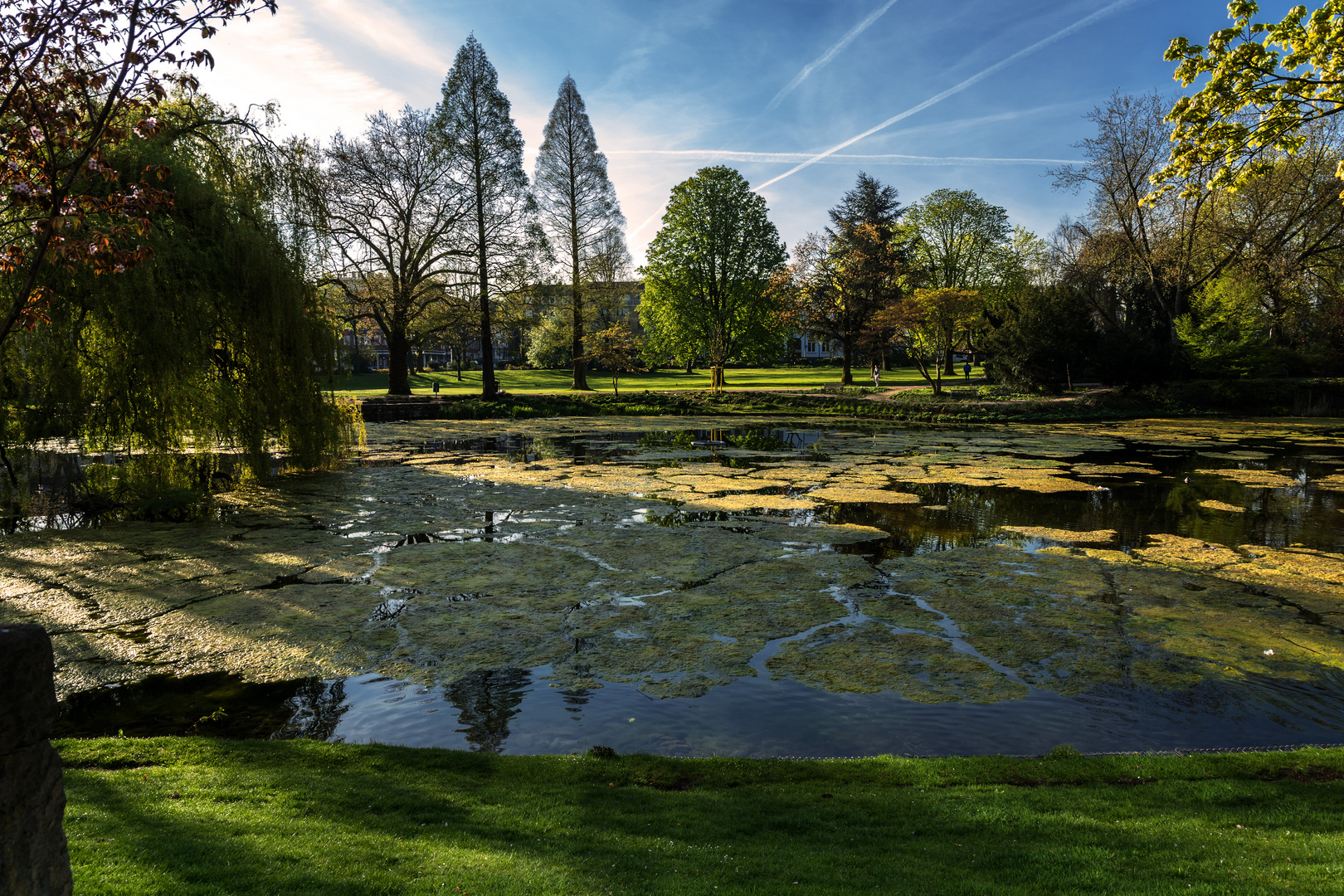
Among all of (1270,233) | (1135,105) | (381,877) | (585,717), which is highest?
(1135,105)

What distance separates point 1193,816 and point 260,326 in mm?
14422

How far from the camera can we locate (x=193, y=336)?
38.2ft

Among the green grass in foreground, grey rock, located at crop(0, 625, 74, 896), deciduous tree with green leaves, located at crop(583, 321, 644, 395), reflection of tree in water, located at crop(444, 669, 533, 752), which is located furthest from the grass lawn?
grey rock, located at crop(0, 625, 74, 896)

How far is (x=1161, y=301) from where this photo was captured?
3241cm

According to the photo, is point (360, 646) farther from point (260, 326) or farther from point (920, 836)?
point (260, 326)

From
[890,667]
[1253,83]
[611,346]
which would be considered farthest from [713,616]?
[611,346]

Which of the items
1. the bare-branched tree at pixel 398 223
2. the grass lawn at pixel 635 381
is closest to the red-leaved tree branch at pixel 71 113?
the bare-branched tree at pixel 398 223

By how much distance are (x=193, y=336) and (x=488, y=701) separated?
9503 mm

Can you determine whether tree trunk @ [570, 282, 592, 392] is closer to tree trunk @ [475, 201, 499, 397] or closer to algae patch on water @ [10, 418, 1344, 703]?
tree trunk @ [475, 201, 499, 397]

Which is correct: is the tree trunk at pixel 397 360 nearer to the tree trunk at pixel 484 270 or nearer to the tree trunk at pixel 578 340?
the tree trunk at pixel 484 270

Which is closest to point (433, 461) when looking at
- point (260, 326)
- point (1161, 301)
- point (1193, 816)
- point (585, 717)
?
point (260, 326)

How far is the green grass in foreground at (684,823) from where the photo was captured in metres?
3.09

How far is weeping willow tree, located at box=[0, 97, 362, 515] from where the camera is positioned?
420 inches

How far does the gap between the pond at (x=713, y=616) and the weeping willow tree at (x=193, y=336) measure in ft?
5.13
